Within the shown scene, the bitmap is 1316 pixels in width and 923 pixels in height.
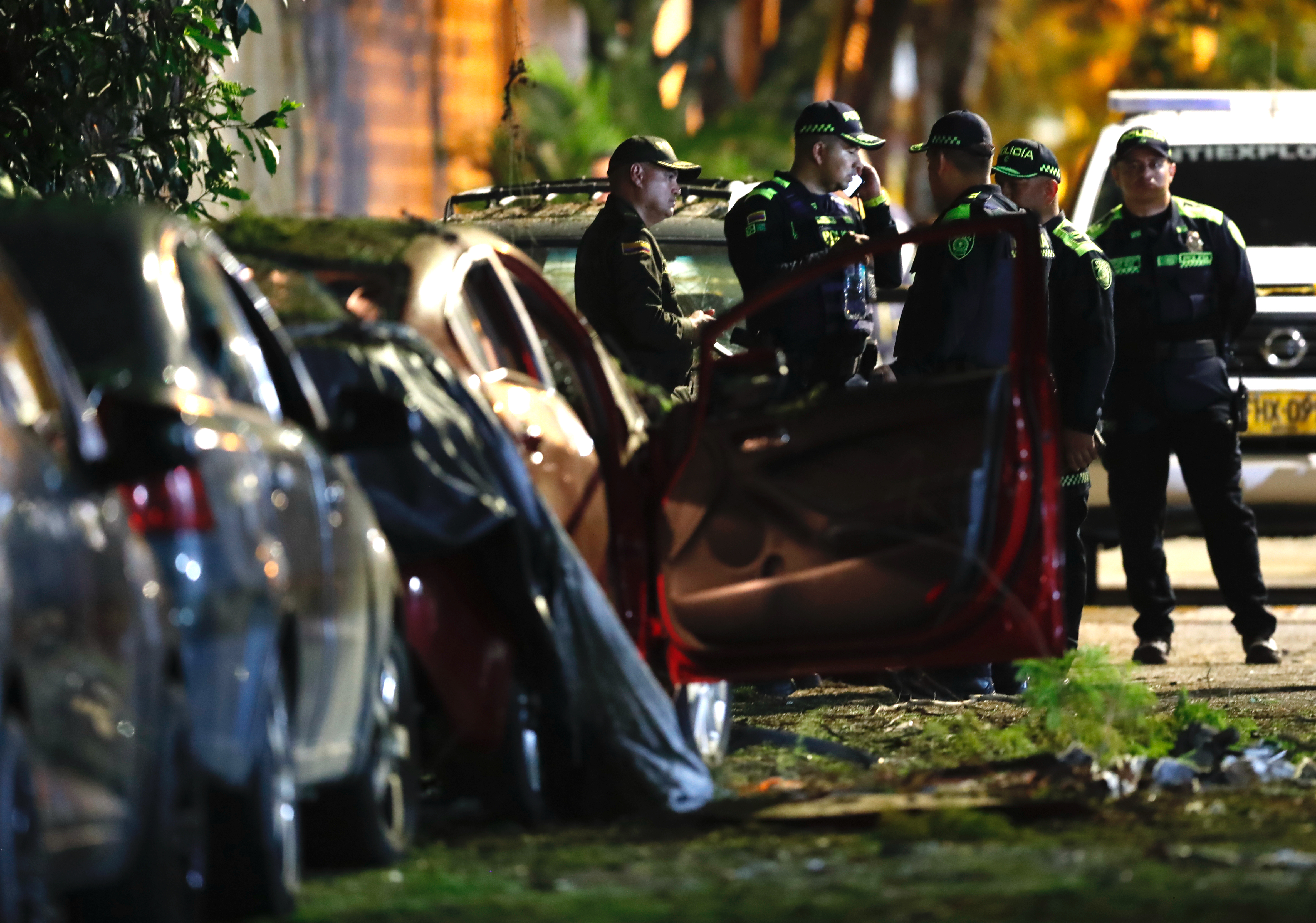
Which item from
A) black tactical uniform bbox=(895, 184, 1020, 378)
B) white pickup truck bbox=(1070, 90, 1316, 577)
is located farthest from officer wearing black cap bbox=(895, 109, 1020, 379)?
white pickup truck bbox=(1070, 90, 1316, 577)

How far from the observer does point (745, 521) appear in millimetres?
7445

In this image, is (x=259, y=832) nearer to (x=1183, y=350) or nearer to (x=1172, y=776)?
(x=1172, y=776)

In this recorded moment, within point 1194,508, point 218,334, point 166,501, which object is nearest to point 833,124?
point 1194,508

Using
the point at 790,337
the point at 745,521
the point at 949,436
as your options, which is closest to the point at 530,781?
the point at 745,521

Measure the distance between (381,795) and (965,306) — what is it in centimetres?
381

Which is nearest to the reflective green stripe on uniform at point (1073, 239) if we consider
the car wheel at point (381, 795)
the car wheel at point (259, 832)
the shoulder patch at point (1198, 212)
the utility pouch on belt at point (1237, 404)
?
the shoulder patch at point (1198, 212)

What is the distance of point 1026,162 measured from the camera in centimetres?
1039

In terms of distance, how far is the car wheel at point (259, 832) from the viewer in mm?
5508

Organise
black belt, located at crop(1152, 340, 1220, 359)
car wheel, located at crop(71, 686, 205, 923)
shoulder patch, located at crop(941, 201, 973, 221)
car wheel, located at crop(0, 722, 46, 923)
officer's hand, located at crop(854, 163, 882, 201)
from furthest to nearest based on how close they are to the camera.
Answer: black belt, located at crop(1152, 340, 1220, 359) → officer's hand, located at crop(854, 163, 882, 201) → shoulder patch, located at crop(941, 201, 973, 221) → car wheel, located at crop(71, 686, 205, 923) → car wheel, located at crop(0, 722, 46, 923)

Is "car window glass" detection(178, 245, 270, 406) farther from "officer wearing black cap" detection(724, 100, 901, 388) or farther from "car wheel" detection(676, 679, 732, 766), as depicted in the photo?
"officer wearing black cap" detection(724, 100, 901, 388)

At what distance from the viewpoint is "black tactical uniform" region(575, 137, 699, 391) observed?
31.8ft

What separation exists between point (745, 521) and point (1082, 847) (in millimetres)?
1368

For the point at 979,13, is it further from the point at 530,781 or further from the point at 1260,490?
the point at 530,781

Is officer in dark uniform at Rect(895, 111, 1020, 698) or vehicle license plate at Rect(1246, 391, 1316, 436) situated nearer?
officer in dark uniform at Rect(895, 111, 1020, 698)
